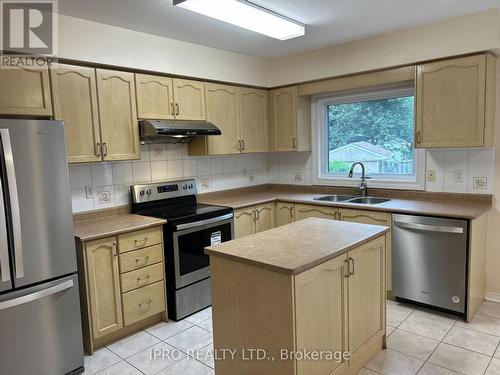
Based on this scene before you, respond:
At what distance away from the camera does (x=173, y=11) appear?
100 inches

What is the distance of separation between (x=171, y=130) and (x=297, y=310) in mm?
1946

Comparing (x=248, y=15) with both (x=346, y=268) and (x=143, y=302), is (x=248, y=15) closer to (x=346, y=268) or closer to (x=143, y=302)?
(x=346, y=268)

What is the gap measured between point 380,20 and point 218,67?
157cm

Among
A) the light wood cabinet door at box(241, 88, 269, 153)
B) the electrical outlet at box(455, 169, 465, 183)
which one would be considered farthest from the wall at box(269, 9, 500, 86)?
the electrical outlet at box(455, 169, 465, 183)

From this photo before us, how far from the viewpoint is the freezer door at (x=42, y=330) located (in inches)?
79.5

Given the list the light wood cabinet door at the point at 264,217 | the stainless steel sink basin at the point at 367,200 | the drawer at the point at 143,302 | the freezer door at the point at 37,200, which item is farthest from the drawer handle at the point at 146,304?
the stainless steel sink basin at the point at 367,200

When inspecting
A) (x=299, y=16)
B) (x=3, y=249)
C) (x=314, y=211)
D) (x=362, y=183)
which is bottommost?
(x=314, y=211)

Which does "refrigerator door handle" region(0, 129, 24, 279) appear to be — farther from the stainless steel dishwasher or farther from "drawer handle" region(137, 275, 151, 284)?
the stainless steel dishwasher

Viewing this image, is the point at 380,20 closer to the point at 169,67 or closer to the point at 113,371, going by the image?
the point at 169,67

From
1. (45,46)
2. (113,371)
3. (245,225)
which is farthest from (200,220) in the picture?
(45,46)

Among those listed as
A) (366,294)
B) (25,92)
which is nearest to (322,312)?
(366,294)

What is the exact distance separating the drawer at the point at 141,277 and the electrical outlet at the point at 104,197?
73cm

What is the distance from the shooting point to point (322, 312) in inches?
73.1

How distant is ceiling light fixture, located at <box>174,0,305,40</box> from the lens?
7.49ft
